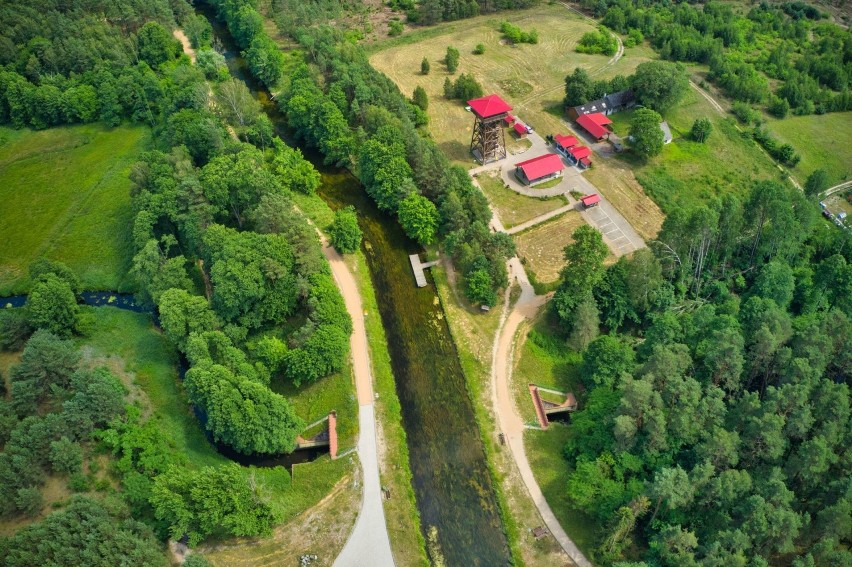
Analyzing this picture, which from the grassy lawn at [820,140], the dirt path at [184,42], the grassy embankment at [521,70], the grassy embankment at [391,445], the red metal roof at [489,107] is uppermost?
the dirt path at [184,42]

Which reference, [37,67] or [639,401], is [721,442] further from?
[37,67]

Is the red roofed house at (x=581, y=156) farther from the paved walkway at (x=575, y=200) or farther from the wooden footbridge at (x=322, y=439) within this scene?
the wooden footbridge at (x=322, y=439)

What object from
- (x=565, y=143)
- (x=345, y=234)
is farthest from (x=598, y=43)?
(x=345, y=234)

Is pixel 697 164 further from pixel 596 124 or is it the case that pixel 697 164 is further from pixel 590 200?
pixel 590 200

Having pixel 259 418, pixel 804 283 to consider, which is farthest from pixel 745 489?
pixel 259 418

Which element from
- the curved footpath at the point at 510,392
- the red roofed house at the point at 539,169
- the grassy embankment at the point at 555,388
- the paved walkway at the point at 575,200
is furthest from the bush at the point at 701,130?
the grassy embankment at the point at 555,388

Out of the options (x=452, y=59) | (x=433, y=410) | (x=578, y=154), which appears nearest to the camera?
(x=433, y=410)
